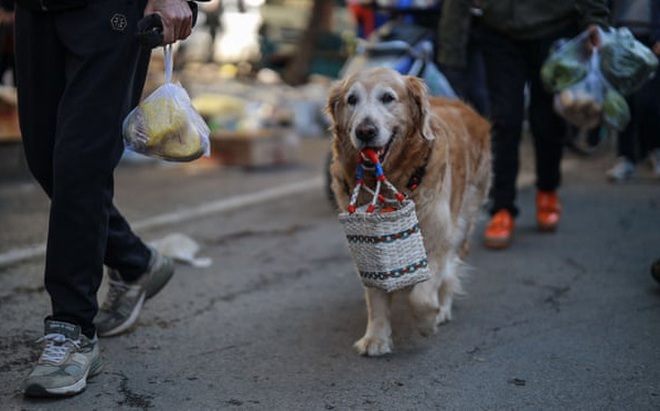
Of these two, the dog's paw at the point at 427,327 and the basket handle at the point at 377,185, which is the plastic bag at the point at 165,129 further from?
the dog's paw at the point at 427,327

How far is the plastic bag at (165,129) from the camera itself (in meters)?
2.71

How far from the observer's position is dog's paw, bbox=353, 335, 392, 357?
3.03m

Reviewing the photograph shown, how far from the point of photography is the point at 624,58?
4.39 m

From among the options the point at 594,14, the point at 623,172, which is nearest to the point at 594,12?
the point at 594,14

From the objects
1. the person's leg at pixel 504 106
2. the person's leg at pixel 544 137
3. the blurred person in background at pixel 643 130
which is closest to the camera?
the person's leg at pixel 504 106

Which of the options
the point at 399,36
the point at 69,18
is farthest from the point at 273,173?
the point at 69,18

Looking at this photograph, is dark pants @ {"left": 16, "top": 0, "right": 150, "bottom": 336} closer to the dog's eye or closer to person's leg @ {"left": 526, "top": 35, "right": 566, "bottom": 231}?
the dog's eye

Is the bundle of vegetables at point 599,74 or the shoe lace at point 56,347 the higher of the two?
the bundle of vegetables at point 599,74

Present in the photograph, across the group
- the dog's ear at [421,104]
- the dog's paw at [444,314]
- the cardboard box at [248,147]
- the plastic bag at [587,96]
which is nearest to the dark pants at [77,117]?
the dog's ear at [421,104]

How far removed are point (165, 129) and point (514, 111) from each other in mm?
2689

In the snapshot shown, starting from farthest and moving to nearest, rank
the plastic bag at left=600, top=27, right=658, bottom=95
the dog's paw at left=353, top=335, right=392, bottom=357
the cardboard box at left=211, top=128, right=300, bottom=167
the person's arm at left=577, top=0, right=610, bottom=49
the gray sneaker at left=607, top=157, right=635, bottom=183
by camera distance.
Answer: the cardboard box at left=211, top=128, right=300, bottom=167, the gray sneaker at left=607, top=157, right=635, bottom=183, the plastic bag at left=600, top=27, right=658, bottom=95, the person's arm at left=577, top=0, right=610, bottom=49, the dog's paw at left=353, top=335, right=392, bottom=357

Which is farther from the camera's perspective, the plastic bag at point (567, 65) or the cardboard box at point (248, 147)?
the cardboard box at point (248, 147)

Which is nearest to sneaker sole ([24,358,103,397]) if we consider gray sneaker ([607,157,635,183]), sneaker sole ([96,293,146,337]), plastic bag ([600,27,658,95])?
sneaker sole ([96,293,146,337])

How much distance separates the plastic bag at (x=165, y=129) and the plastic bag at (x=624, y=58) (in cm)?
264
